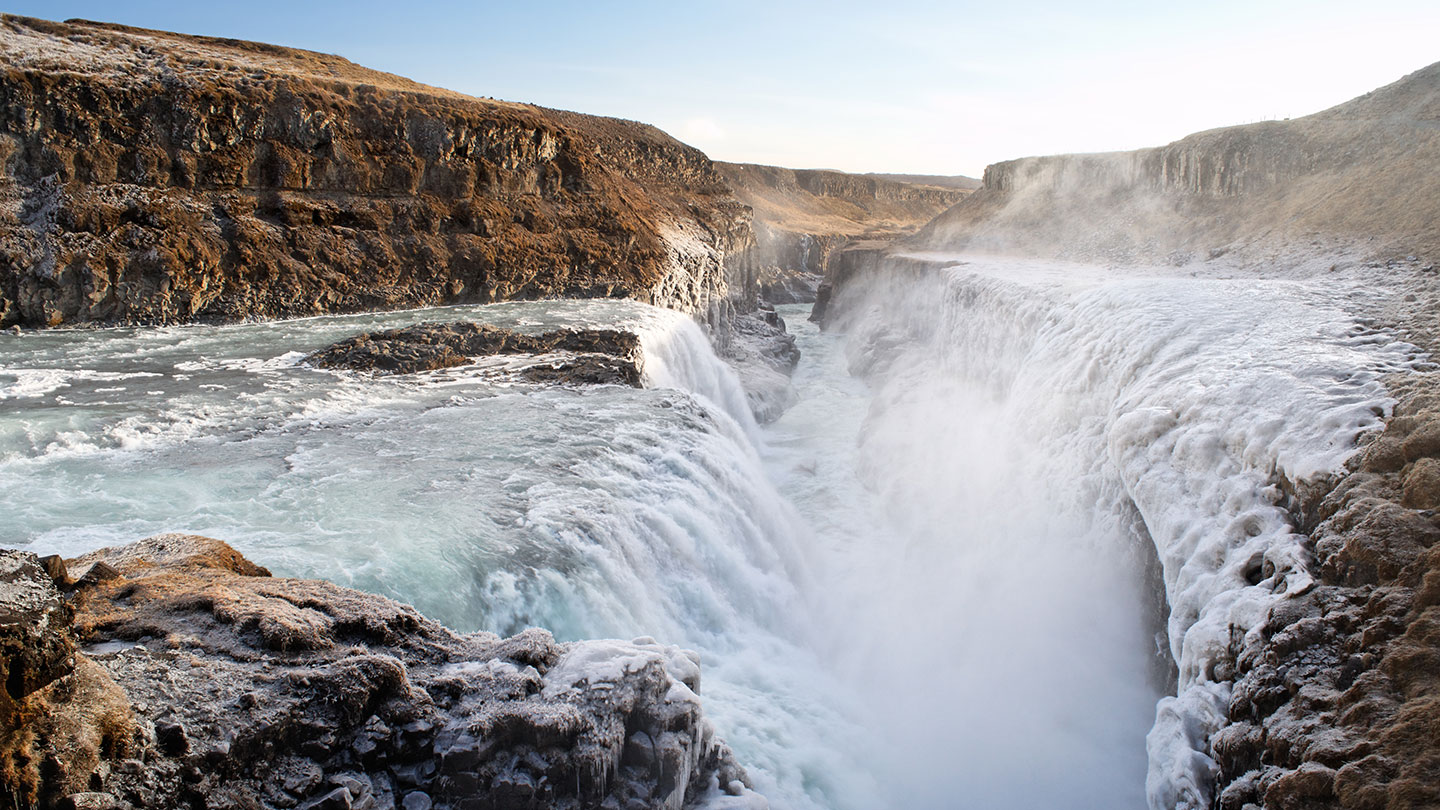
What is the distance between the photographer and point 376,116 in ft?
65.8

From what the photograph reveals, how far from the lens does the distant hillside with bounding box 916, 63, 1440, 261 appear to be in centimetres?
1645

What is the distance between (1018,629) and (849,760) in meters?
3.13

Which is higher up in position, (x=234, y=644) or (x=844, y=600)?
(x=234, y=644)

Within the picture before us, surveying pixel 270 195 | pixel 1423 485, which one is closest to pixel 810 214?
pixel 270 195

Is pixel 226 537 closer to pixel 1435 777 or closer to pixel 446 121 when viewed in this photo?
pixel 1435 777

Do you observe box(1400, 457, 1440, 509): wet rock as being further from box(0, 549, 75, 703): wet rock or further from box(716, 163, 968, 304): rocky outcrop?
box(716, 163, 968, 304): rocky outcrop

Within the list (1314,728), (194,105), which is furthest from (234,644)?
(194,105)

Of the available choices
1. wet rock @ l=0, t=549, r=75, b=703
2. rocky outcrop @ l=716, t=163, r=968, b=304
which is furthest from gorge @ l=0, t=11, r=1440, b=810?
rocky outcrop @ l=716, t=163, r=968, b=304

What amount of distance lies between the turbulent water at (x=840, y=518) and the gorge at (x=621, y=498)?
6 centimetres

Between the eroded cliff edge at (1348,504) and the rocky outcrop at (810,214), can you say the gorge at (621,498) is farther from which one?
the rocky outcrop at (810,214)

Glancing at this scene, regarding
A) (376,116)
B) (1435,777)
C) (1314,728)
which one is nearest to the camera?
(1435,777)

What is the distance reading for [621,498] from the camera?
7668 millimetres

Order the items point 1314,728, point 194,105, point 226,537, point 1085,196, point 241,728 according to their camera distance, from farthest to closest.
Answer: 1. point 1085,196
2. point 194,105
3. point 226,537
4. point 1314,728
5. point 241,728

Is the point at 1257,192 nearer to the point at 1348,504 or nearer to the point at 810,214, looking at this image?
the point at 1348,504
